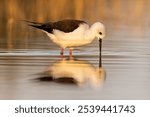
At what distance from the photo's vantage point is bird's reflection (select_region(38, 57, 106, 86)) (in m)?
5.02

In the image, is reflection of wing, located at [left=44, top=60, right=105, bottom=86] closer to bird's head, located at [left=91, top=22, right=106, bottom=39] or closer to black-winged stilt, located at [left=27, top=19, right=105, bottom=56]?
black-winged stilt, located at [left=27, top=19, right=105, bottom=56]

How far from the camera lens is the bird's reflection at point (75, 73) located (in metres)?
5.02

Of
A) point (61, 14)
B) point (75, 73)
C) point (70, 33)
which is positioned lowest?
point (75, 73)

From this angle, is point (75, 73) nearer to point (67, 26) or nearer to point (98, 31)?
point (67, 26)

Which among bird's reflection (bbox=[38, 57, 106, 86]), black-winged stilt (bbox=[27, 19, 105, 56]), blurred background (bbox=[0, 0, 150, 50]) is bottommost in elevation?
bird's reflection (bbox=[38, 57, 106, 86])

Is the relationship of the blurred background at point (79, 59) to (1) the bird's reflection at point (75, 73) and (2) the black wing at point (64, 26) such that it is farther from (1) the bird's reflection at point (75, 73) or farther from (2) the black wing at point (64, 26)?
(2) the black wing at point (64, 26)

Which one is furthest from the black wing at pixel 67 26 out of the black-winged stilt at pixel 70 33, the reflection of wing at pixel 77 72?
the reflection of wing at pixel 77 72

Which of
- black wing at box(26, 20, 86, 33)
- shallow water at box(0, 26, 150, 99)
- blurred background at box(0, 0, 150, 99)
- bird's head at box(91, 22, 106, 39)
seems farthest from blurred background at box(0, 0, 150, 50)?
bird's head at box(91, 22, 106, 39)

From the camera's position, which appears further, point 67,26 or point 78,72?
point 67,26

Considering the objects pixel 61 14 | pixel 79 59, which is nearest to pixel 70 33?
pixel 79 59

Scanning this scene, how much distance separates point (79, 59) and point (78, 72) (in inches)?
21.5

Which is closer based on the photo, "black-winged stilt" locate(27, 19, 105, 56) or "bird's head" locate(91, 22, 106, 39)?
"black-winged stilt" locate(27, 19, 105, 56)

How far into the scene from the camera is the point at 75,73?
525 centimetres

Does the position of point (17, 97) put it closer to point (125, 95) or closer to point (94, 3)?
point (125, 95)
